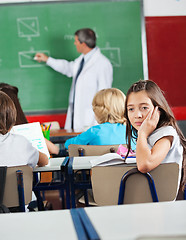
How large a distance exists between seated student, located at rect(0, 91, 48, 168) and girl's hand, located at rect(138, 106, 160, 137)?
603 mm

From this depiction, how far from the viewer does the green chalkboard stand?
17.9ft

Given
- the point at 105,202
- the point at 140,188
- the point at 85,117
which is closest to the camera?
the point at 140,188

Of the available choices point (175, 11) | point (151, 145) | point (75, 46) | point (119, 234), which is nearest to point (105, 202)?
point (151, 145)

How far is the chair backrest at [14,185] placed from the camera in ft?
5.74

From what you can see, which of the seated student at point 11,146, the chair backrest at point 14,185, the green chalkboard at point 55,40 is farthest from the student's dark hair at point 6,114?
the green chalkboard at point 55,40

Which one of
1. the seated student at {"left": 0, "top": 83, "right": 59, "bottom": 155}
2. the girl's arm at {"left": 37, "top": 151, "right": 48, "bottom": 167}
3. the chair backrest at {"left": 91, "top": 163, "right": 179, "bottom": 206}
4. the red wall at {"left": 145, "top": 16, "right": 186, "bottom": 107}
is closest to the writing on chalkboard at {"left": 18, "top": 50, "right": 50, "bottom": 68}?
the red wall at {"left": 145, "top": 16, "right": 186, "bottom": 107}

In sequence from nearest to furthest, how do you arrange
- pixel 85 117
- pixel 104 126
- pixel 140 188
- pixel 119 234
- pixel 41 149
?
1. pixel 119 234
2. pixel 140 188
3. pixel 41 149
4. pixel 104 126
5. pixel 85 117

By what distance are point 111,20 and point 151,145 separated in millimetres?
4058

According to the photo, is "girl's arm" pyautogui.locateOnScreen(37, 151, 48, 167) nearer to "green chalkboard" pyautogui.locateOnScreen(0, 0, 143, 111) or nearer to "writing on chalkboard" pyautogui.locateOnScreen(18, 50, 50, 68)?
"green chalkboard" pyautogui.locateOnScreen(0, 0, 143, 111)

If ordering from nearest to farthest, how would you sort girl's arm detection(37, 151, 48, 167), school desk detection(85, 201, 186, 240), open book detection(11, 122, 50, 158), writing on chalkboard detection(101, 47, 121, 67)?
school desk detection(85, 201, 186, 240)
girl's arm detection(37, 151, 48, 167)
open book detection(11, 122, 50, 158)
writing on chalkboard detection(101, 47, 121, 67)

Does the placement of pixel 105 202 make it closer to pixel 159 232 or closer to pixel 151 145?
pixel 151 145

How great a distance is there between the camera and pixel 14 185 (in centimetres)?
176

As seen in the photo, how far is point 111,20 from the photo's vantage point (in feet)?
18.1

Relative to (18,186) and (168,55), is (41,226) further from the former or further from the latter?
(168,55)
